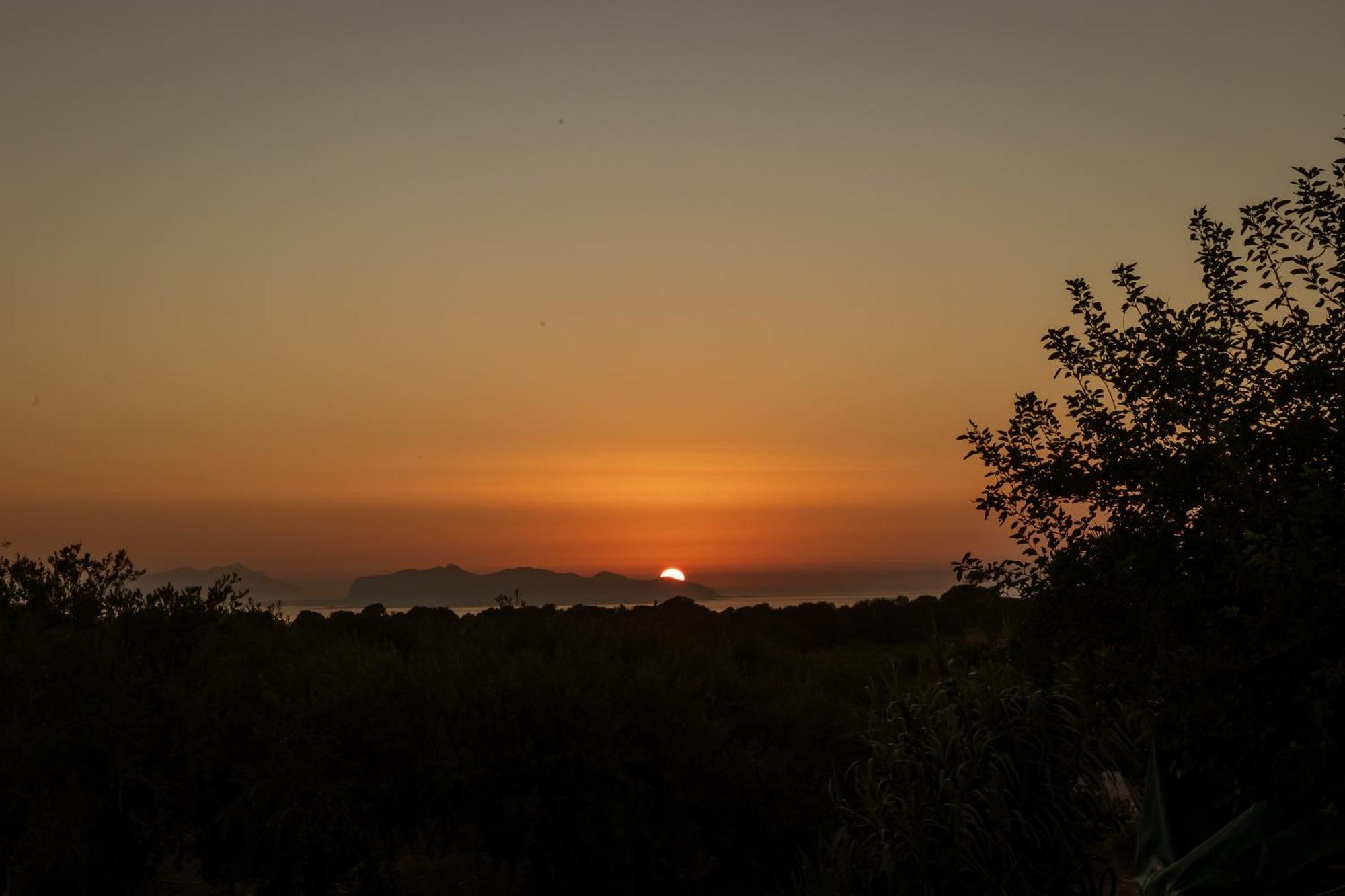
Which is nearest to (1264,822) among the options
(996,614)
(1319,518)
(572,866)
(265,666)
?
(1319,518)

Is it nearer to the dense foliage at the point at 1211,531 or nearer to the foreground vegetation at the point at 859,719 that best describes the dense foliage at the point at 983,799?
the foreground vegetation at the point at 859,719

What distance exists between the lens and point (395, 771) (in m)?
11.2

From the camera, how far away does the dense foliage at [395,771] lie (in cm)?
1101

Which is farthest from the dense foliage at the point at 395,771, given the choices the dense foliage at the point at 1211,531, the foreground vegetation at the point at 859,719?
the dense foliage at the point at 1211,531

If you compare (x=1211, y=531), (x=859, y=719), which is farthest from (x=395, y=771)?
(x=1211, y=531)

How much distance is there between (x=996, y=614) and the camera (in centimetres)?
2714

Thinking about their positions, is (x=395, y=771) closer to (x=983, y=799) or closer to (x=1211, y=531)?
(x=983, y=799)

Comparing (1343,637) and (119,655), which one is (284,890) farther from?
(1343,637)

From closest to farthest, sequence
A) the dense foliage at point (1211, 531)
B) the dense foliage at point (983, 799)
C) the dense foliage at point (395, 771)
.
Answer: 1. the dense foliage at point (1211, 531)
2. the dense foliage at point (983, 799)
3. the dense foliage at point (395, 771)

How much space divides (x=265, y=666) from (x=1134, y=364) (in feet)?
32.4

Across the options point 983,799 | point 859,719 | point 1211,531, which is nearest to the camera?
point 1211,531

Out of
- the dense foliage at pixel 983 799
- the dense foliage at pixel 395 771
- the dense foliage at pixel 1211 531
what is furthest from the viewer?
the dense foliage at pixel 395 771

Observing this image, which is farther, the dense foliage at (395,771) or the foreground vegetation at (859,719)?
the dense foliage at (395,771)

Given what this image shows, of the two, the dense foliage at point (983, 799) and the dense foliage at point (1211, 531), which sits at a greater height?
the dense foliage at point (1211, 531)
